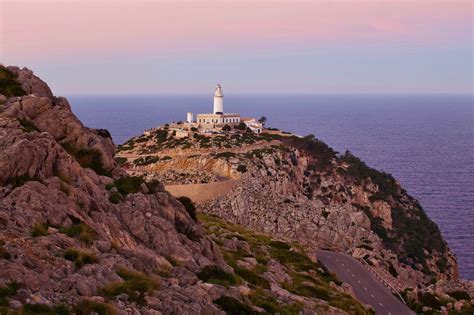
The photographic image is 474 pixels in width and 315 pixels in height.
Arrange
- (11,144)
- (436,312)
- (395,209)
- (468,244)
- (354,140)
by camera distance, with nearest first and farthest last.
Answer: (11,144) < (436,312) < (468,244) < (395,209) < (354,140)

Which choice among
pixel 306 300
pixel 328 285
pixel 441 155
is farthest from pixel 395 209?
pixel 441 155

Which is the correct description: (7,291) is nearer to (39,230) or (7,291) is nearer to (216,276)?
(39,230)

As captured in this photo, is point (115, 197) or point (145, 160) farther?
point (145, 160)

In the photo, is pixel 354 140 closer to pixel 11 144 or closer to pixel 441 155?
pixel 441 155

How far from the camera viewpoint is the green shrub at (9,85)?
28875mm

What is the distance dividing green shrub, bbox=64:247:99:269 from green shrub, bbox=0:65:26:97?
538 inches

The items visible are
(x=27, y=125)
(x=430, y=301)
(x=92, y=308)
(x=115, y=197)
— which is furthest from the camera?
(x=430, y=301)

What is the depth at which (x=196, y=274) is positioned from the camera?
73.0ft

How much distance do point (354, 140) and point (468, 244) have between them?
112694 millimetres

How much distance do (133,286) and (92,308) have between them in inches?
92.9

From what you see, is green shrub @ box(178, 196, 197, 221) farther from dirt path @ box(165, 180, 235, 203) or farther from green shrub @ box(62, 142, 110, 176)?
dirt path @ box(165, 180, 235, 203)

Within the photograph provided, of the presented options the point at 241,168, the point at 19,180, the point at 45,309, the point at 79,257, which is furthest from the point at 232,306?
the point at 241,168

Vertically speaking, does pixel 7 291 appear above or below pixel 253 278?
above

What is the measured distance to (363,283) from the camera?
140ft
